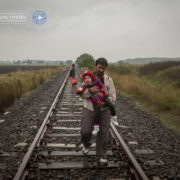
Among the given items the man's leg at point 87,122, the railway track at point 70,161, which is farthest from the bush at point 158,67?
the man's leg at point 87,122

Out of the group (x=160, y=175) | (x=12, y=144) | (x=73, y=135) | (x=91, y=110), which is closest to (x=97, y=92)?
(x=91, y=110)

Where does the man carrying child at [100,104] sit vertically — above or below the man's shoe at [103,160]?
above

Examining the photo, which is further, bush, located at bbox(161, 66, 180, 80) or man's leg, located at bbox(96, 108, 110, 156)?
bush, located at bbox(161, 66, 180, 80)

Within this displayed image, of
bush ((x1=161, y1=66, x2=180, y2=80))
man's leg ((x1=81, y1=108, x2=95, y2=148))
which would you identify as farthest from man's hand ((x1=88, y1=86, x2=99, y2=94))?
bush ((x1=161, y1=66, x2=180, y2=80))

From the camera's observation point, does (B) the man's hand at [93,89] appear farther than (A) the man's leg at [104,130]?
No

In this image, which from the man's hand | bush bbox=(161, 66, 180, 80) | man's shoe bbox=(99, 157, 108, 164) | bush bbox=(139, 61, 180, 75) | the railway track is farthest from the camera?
bush bbox=(139, 61, 180, 75)

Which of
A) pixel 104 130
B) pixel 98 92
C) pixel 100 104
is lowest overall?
pixel 104 130

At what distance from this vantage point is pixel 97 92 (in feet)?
12.5

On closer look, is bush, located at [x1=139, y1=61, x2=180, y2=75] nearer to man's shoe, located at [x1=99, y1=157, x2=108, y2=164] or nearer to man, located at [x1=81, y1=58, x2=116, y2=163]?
man, located at [x1=81, y1=58, x2=116, y2=163]

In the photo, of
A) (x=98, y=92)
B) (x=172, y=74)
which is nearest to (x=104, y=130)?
(x=98, y=92)

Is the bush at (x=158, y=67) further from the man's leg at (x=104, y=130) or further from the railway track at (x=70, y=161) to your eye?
the man's leg at (x=104, y=130)

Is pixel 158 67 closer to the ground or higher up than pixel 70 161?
higher up

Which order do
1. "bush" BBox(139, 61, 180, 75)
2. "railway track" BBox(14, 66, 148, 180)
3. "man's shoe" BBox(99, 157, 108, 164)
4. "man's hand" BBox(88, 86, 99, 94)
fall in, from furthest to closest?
"bush" BBox(139, 61, 180, 75) → "man's shoe" BBox(99, 157, 108, 164) → "man's hand" BBox(88, 86, 99, 94) → "railway track" BBox(14, 66, 148, 180)

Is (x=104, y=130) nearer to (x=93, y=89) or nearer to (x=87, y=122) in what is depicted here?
(x=87, y=122)
